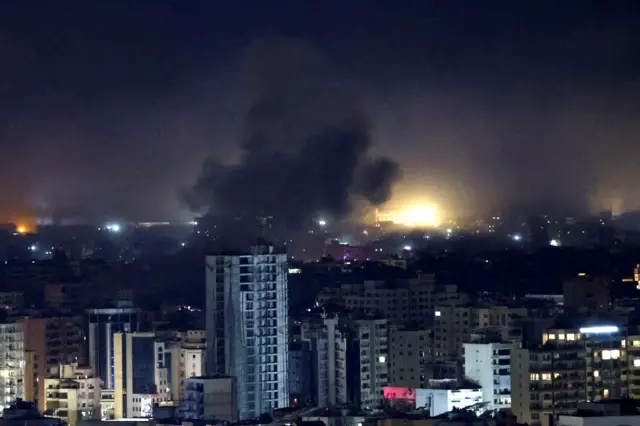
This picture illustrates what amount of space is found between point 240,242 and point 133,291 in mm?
5382

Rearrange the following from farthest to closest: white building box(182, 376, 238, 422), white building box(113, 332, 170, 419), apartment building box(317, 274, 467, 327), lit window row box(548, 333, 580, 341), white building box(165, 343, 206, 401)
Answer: apartment building box(317, 274, 467, 327) < white building box(165, 343, 206, 401) < white building box(113, 332, 170, 419) < lit window row box(548, 333, 580, 341) < white building box(182, 376, 238, 422)

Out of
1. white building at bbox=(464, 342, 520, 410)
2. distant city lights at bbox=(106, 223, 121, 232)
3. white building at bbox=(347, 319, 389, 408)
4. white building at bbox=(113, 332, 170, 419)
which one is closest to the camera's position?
white building at bbox=(464, 342, 520, 410)

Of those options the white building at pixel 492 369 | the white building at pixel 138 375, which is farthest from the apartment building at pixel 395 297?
the white building at pixel 492 369

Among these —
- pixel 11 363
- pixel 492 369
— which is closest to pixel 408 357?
pixel 492 369

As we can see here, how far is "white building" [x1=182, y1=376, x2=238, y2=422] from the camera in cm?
1537

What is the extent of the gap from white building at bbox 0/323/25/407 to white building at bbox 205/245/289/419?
1665mm

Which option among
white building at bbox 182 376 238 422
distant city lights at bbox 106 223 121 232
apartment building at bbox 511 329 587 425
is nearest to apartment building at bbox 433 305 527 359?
apartment building at bbox 511 329 587 425

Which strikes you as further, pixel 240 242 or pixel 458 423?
pixel 240 242

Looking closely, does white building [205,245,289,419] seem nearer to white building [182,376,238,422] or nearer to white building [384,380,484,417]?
white building [182,376,238,422]

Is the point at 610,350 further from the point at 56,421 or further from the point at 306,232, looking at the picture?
the point at 306,232

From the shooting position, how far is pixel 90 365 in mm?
18359

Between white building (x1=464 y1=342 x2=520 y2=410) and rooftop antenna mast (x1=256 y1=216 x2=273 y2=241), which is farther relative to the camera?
rooftop antenna mast (x1=256 y1=216 x2=273 y2=241)

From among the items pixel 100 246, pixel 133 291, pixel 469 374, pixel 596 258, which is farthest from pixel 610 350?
pixel 100 246

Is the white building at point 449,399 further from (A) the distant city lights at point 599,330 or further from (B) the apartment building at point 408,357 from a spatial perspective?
(B) the apartment building at point 408,357
